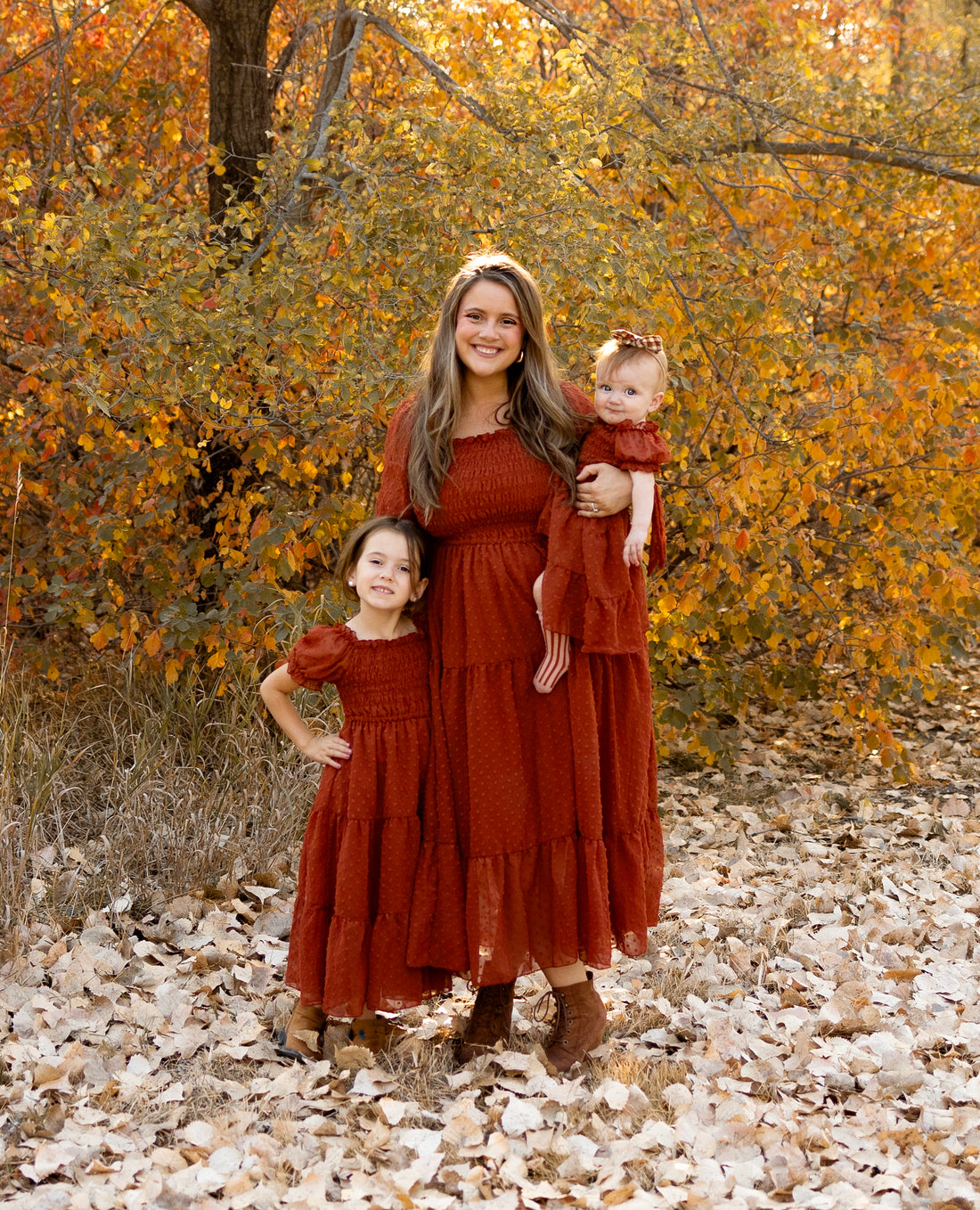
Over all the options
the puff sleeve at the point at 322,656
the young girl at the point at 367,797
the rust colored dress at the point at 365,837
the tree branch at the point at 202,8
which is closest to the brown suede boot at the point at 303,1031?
the young girl at the point at 367,797

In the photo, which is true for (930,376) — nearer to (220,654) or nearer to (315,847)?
(220,654)

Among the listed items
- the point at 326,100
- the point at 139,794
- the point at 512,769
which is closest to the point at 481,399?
the point at 512,769

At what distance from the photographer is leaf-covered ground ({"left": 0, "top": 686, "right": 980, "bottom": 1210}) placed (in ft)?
8.16

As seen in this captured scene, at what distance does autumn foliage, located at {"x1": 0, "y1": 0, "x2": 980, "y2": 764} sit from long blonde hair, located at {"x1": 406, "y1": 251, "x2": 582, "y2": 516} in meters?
0.99

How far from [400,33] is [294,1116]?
4.21 meters

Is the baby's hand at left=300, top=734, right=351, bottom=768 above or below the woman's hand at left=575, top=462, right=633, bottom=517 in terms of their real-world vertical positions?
below

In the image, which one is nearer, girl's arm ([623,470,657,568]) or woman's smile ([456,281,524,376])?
girl's arm ([623,470,657,568])

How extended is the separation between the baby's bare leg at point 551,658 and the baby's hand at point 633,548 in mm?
188

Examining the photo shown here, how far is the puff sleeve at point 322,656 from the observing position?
293 cm

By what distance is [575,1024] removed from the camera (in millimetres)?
2984

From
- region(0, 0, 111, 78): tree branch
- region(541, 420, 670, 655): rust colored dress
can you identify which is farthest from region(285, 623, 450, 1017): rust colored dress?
region(0, 0, 111, 78): tree branch

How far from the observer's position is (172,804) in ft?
13.8

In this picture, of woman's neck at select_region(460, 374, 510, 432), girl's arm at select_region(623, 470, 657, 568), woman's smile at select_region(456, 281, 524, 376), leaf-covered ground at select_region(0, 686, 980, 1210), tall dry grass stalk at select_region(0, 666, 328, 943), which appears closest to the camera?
leaf-covered ground at select_region(0, 686, 980, 1210)

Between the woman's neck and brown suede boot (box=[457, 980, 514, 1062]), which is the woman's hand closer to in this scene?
the woman's neck
